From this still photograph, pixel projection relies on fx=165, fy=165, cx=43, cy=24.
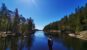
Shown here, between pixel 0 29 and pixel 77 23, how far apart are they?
177 feet

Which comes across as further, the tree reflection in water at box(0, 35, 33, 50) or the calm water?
the calm water

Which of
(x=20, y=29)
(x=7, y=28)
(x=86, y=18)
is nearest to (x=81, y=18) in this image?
(x=86, y=18)

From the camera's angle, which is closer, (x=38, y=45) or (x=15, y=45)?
(x=15, y=45)

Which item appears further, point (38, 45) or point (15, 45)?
point (38, 45)

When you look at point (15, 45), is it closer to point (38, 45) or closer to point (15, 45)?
point (15, 45)

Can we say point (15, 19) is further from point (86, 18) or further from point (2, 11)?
point (86, 18)

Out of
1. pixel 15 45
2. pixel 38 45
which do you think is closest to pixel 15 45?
pixel 15 45

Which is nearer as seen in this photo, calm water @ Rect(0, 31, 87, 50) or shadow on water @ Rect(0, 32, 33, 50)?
shadow on water @ Rect(0, 32, 33, 50)

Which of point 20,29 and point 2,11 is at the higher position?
point 2,11

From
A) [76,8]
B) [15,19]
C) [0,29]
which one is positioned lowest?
[0,29]

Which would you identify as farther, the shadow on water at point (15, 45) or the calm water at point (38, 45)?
the calm water at point (38, 45)

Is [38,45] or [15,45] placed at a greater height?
[15,45]

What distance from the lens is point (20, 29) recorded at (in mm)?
126562

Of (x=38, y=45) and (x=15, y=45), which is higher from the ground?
(x=15, y=45)
